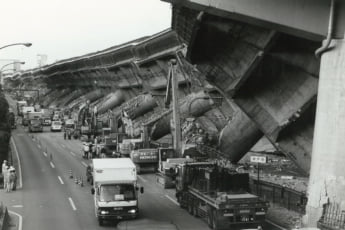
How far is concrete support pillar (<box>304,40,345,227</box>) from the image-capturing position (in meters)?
19.5

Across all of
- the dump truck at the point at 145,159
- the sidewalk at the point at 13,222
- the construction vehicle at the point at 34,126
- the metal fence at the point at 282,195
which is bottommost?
the sidewalk at the point at 13,222

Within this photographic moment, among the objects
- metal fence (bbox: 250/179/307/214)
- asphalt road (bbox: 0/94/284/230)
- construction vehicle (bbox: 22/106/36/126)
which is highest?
construction vehicle (bbox: 22/106/36/126)

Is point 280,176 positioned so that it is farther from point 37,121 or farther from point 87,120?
point 37,121

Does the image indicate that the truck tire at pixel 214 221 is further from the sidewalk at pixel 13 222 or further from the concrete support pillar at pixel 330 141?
the sidewalk at pixel 13 222

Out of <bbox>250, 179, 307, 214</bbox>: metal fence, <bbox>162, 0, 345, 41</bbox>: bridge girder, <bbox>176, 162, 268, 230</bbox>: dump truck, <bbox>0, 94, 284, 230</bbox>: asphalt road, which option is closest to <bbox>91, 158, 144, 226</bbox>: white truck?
<bbox>0, 94, 284, 230</bbox>: asphalt road

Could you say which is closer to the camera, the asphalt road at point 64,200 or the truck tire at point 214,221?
the truck tire at point 214,221

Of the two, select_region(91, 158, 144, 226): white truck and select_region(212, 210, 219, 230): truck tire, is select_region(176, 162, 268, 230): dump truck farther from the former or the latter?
select_region(91, 158, 144, 226): white truck

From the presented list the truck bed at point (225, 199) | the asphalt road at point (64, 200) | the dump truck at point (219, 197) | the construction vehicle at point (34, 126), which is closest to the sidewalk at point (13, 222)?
the asphalt road at point (64, 200)

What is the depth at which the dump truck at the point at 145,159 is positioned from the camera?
1855 inches

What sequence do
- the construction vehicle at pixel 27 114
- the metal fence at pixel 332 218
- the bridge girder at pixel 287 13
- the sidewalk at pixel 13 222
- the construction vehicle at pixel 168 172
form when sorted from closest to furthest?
the metal fence at pixel 332 218 < the bridge girder at pixel 287 13 < the sidewalk at pixel 13 222 < the construction vehicle at pixel 168 172 < the construction vehicle at pixel 27 114

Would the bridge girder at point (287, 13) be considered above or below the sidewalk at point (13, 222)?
above

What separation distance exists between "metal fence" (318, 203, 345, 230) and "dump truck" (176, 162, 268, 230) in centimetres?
504

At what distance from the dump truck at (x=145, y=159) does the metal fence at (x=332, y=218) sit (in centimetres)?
2787

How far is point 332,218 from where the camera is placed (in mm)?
19672
